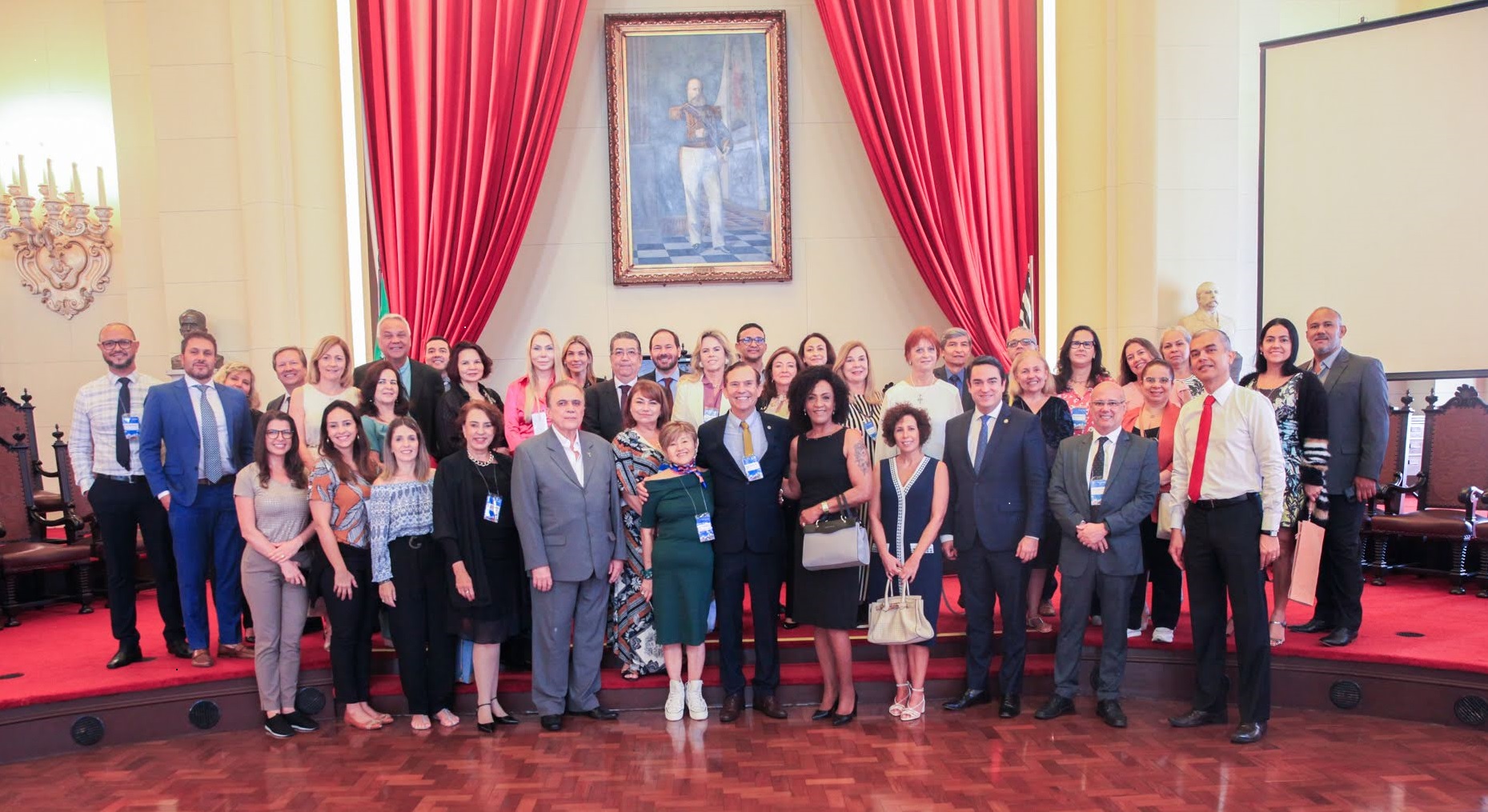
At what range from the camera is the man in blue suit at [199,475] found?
455 centimetres

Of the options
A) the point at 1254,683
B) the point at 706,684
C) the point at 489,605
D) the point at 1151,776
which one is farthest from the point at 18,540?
the point at 1254,683

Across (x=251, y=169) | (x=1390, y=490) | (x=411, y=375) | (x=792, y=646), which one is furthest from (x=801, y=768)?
(x=251, y=169)

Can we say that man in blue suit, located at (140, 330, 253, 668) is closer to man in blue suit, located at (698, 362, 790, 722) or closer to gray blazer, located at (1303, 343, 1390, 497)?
man in blue suit, located at (698, 362, 790, 722)

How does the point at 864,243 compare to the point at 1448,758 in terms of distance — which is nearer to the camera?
the point at 1448,758

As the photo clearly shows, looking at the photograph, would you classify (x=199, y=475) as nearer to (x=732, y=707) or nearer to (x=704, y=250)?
(x=732, y=707)

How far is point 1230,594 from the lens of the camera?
4059mm

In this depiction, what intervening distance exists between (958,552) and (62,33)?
8.00m

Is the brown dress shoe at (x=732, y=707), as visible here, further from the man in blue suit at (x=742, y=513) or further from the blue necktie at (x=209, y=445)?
the blue necktie at (x=209, y=445)

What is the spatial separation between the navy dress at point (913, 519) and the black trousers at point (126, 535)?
3.44 meters

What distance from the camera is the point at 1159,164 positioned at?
22.7 feet

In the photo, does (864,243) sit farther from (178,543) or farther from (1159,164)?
(178,543)

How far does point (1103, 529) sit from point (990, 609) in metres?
0.62

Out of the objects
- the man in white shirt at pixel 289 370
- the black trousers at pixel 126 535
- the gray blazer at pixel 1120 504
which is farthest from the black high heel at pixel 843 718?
the black trousers at pixel 126 535

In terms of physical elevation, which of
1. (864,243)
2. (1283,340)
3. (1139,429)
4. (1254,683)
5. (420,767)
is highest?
(864,243)
